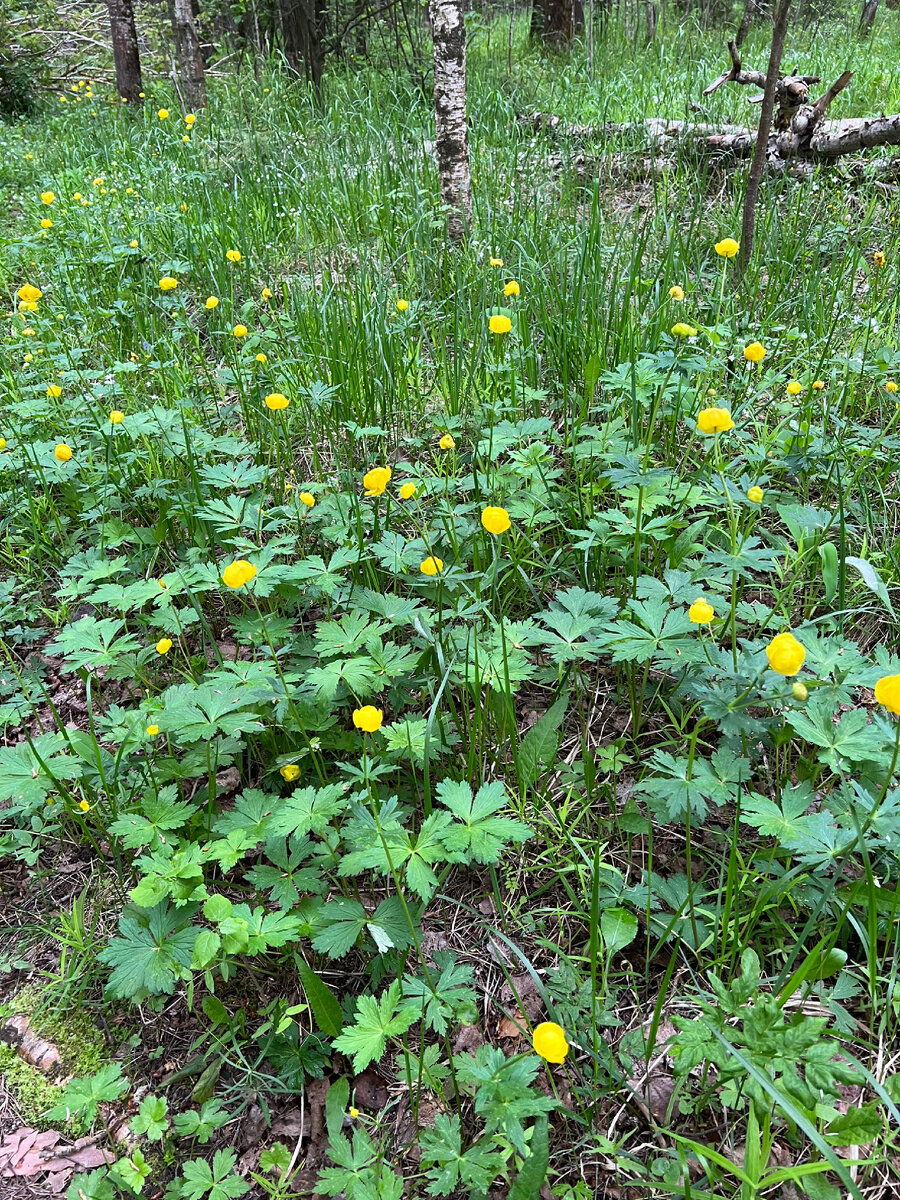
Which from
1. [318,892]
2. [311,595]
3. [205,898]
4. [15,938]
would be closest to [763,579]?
[311,595]

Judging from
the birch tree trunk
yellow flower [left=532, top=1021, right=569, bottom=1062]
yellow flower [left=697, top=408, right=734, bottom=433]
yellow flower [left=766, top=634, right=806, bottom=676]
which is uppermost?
the birch tree trunk

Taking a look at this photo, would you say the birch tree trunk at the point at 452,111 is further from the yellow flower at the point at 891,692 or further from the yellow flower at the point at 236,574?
the yellow flower at the point at 891,692

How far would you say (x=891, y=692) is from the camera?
109 centimetres

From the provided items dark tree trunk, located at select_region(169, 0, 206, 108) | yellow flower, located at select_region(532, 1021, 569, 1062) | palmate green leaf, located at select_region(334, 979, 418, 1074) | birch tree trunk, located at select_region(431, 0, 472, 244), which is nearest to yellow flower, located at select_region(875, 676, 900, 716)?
yellow flower, located at select_region(532, 1021, 569, 1062)

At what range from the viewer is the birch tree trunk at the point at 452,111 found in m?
3.50

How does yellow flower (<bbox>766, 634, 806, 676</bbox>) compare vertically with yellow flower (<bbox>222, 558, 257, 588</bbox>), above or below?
above

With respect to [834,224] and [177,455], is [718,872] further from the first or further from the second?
[834,224]

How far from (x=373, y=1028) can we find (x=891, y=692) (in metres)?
1.05

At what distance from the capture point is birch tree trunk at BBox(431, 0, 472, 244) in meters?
3.50

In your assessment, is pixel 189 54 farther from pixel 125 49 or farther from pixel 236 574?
pixel 236 574

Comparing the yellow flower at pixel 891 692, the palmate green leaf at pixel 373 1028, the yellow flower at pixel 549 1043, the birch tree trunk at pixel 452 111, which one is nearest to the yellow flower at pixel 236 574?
the palmate green leaf at pixel 373 1028

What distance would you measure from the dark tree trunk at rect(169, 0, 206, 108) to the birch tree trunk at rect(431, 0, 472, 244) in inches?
175

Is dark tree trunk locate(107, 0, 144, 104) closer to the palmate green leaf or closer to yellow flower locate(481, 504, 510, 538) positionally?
yellow flower locate(481, 504, 510, 538)

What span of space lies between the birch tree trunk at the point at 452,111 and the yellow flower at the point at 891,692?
11.0 ft
